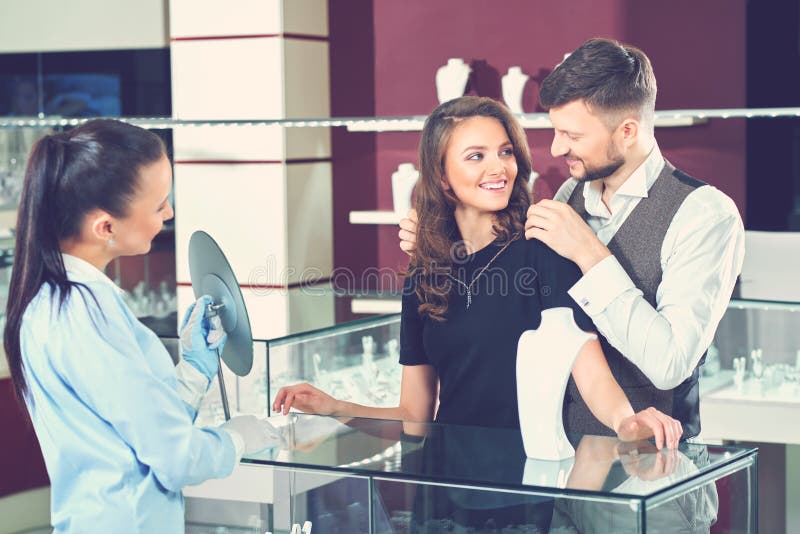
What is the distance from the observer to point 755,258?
4.24 meters

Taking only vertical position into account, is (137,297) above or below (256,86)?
below

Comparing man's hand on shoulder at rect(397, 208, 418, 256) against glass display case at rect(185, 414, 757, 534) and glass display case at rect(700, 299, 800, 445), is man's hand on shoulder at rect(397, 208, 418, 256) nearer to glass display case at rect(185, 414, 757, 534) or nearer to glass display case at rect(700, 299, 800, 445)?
A: glass display case at rect(185, 414, 757, 534)

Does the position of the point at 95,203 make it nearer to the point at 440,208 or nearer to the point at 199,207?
the point at 440,208

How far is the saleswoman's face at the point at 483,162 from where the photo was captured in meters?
2.31

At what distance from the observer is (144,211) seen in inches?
71.1

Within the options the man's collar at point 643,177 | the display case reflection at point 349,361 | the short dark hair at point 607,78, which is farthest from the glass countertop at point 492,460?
the display case reflection at point 349,361

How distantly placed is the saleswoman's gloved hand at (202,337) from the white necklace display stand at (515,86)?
2698 millimetres

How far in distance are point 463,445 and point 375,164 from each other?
11.0 feet

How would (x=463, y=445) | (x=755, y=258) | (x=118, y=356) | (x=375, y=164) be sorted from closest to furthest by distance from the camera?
(x=118, y=356) → (x=463, y=445) → (x=755, y=258) → (x=375, y=164)

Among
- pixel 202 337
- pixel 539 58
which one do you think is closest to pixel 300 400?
pixel 202 337

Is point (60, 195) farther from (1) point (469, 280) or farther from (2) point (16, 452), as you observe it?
(2) point (16, 452)

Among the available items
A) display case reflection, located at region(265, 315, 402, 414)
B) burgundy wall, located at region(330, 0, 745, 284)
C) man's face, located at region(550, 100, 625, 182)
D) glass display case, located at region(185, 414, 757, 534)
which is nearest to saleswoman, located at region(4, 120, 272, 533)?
glass display case, located at region(185, 414, 757, 534)

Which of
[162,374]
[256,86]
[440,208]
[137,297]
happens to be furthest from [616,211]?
[137,297]

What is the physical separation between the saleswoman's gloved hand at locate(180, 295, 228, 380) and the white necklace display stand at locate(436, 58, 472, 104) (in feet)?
9.00
